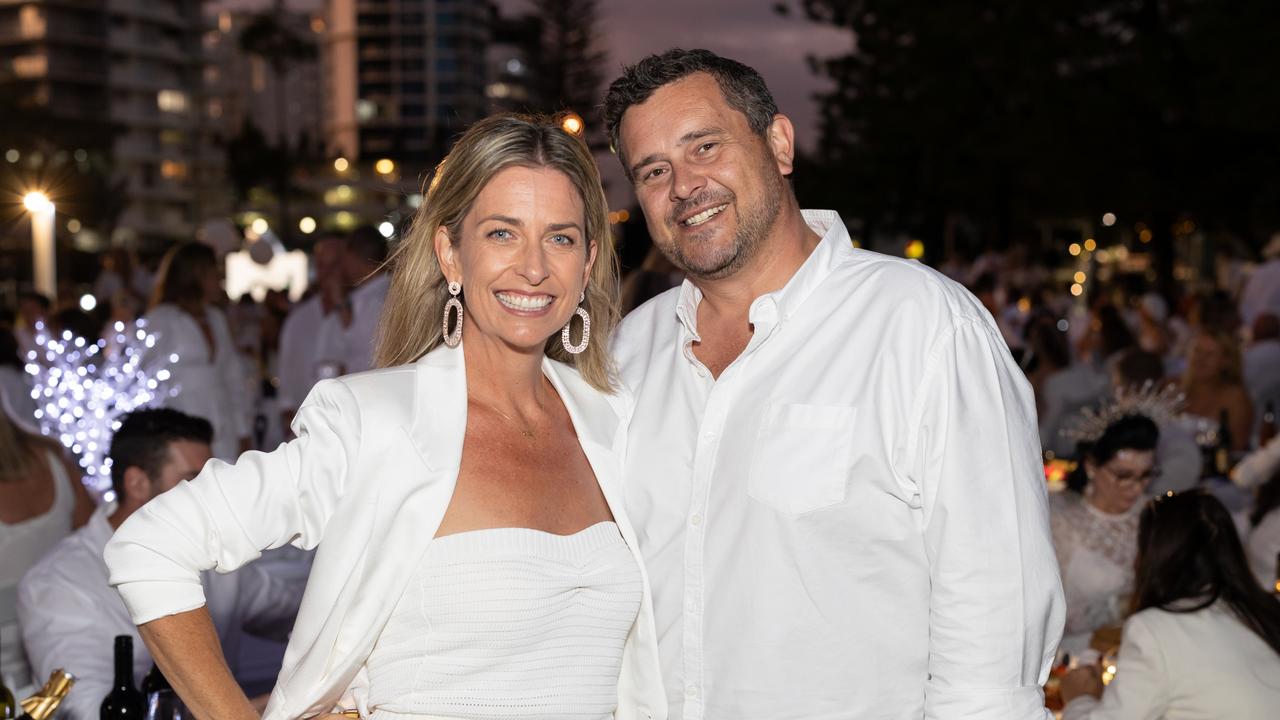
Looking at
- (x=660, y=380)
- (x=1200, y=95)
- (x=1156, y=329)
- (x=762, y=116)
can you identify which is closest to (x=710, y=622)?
(x=660, y=380)

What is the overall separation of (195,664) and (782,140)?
1.33m

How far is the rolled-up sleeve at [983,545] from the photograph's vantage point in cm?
191

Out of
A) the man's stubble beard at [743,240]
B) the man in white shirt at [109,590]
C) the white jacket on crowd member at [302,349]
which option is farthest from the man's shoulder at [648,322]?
the white jacket on crowd member at [302,349]

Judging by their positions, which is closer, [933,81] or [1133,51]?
[1133,51]

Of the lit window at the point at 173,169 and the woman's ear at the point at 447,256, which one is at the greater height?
the lit window at the point at 173,169

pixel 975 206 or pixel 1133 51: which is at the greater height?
pixel 1133 51

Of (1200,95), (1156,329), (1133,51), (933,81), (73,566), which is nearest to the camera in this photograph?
(73,566)

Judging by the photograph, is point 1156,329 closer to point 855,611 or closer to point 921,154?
point 855,611

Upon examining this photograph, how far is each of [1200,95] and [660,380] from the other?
1654 centimetres

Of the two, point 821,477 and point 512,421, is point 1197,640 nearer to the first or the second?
point 821,477

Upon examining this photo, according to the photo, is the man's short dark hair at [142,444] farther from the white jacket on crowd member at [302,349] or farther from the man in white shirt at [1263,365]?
the man in white shirt at [1263,365]

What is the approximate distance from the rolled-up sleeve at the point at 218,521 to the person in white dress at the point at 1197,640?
2.08 meters

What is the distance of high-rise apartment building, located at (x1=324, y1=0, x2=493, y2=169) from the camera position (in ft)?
373

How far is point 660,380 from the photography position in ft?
7.86
